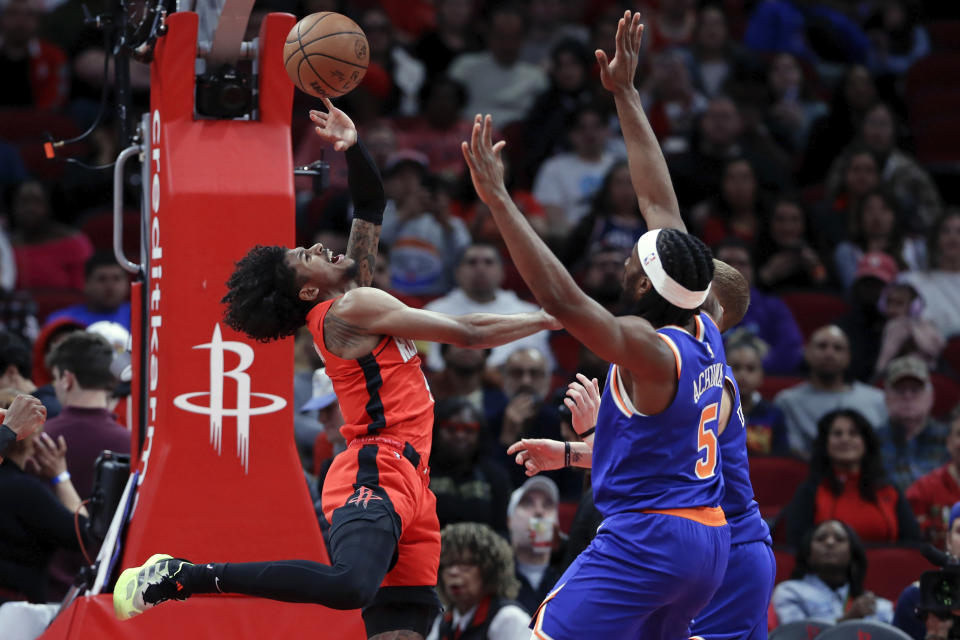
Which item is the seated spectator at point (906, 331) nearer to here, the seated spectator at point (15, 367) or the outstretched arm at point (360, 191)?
the outstretched arm at point (360, 191)

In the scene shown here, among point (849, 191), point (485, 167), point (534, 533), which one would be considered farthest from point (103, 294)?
point (849, 191)

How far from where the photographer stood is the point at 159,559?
5102mm

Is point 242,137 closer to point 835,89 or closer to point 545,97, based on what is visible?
point 545,97

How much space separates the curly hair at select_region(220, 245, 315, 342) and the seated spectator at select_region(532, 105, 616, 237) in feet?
22.0

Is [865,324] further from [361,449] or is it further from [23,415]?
[23,415]

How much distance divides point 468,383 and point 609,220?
246cm

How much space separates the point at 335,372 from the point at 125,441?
2.20m

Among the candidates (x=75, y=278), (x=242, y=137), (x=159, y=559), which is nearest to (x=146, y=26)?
(x=242, y=137)

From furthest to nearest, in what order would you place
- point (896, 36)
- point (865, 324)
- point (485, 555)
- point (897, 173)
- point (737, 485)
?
1. point (896, 36)
2. point (897, 173)
3. point (865, 324)
4. point (485, 555)
5. point (737, 485)

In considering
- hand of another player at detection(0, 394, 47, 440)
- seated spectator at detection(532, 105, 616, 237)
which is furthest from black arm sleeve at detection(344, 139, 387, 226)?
seated spectator at detection(532, 105, 616, 237)

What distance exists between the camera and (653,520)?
4.56 metres

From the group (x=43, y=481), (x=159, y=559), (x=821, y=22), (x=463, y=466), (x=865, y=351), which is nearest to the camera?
(x=159, y=559)

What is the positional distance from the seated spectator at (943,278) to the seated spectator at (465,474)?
15.2 feet

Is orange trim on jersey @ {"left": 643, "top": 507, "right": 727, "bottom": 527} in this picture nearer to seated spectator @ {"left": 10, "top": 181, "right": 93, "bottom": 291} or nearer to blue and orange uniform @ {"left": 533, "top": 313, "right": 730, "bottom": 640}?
blue and orange uniform @ {"left": 533, "top": 313, "right": 730, "bottom": 640}
